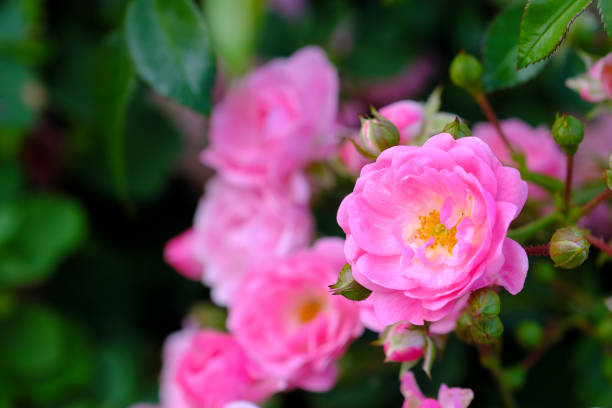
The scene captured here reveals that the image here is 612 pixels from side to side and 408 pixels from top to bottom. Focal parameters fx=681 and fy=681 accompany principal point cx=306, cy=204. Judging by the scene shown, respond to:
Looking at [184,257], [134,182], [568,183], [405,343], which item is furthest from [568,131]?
[134,182]

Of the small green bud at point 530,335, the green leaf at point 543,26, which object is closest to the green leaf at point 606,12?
the green leaf at point 543,26

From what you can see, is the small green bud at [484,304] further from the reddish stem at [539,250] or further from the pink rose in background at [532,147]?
the pink rose in background at [532,147]

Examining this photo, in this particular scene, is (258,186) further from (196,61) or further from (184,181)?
(184,181)

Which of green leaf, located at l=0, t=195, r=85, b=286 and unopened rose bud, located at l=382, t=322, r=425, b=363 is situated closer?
unopened rose bud, located at l=382, t=322, r=425, b=363

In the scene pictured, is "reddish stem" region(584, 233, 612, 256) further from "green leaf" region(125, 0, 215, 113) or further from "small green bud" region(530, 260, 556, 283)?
"green leaf" region(125, 0, 215, 113)

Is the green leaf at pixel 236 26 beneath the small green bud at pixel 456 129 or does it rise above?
beneath

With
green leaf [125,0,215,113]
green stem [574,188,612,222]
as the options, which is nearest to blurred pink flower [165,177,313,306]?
green leaf [125,0,215,113]

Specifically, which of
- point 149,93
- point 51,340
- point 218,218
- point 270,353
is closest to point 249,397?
point 270,353
